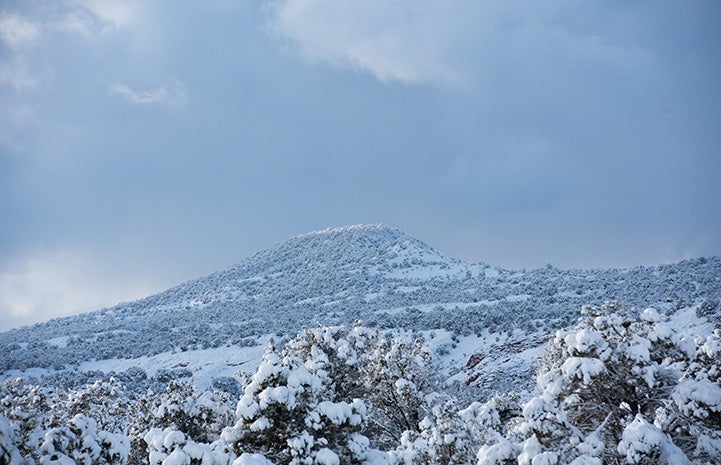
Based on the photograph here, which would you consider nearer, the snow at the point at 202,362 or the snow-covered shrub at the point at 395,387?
the snow-covered shrub at the point at 395,387

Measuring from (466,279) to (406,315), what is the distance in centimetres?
4022

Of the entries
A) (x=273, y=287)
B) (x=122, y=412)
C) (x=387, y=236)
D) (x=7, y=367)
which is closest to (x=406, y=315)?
(x=122, y=412)

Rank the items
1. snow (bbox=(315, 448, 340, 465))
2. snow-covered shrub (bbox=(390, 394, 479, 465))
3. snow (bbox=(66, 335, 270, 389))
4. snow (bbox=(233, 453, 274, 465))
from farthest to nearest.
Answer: snow (bbox=(66, 335, 270, 389))
snow-covered shrub (bbox=(390, 394, 479, 465))
snow (bbox=(315, 448, 340, 465))
snow (bbox=(233, 453, 274, 465))

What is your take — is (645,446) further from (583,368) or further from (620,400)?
(620,400)

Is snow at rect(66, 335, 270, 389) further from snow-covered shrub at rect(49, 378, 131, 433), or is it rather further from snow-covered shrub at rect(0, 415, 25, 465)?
snow-covered shrub at rect(0, 415, 25, 465)

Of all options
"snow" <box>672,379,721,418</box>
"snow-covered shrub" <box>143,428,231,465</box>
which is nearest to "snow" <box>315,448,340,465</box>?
A: "snow-covered shrub" <box>143,428,231,465</box>

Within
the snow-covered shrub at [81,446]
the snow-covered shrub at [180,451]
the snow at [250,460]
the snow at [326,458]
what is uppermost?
the snow-covered shrub at [81,446]

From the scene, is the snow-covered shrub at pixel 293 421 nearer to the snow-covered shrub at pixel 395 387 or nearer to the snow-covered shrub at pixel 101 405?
the snow-covered shrub at pixel 395 387

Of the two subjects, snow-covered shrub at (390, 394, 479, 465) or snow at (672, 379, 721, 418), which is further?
snow-covered shrub at (390, 394, 479, 465)

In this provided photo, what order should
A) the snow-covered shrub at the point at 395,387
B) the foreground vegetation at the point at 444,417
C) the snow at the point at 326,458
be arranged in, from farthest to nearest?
the snow-covered shrub at the point at 395,387 → the snow at the point at 326,458 → the foreground vegetation at the point at 444,417

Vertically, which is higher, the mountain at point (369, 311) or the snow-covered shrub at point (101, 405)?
the mountain at point (369, 311)

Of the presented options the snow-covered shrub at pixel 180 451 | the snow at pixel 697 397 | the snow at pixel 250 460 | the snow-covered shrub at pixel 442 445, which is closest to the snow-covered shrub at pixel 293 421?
the snow-covered shrub at pixel 180 451

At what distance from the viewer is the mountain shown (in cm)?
4338

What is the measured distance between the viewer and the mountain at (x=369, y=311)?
4338 centimetres
